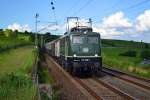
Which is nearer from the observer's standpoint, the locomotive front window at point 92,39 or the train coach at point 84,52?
the train coach at point 84,52

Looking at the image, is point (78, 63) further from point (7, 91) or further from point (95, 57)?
point (7, 91)

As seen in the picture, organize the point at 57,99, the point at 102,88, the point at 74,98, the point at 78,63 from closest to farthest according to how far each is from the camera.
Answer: the point at 57,99 < the point at 74,98 < the point at 102,88 < the point at 78,63

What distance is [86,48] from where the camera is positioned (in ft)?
95.6

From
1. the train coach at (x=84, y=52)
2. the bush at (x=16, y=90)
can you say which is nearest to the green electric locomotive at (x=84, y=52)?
the train coach at (x=84, y=52)

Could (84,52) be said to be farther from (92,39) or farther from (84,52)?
(92,39)

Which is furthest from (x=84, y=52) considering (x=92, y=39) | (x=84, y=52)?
(x=92, y=39)

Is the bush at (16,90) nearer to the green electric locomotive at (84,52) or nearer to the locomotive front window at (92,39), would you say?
the green electric locomotive at (84,52)

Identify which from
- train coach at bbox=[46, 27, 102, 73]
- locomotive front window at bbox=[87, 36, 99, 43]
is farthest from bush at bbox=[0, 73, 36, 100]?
locomotive front window at bbox=[87, 36, 99, 43]

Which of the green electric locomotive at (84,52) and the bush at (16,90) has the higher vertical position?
the green electric locomotive at (84,52)

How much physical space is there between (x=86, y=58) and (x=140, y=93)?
8948mm

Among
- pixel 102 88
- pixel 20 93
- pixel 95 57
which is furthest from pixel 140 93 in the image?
pixel 95 57

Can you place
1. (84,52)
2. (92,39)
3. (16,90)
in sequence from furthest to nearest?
(92,39) → (84,52) → (16,90)

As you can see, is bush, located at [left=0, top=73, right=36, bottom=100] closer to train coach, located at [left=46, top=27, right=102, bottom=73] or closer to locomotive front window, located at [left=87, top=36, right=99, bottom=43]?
train coach, located at [left=46, top=27, right=102, bottom=73]

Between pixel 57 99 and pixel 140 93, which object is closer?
pixel 57 99
